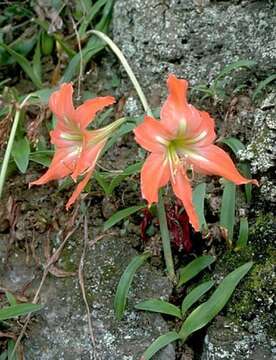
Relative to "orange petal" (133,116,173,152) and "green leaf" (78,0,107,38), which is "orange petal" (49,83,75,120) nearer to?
"orange petal" (133,116,173,152)

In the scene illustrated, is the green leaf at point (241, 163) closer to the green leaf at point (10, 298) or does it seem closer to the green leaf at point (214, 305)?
the green leaf at point (214, 305)

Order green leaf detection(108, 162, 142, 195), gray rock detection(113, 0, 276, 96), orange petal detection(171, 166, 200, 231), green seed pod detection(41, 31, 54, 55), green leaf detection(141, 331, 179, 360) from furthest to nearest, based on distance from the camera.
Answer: green seed pod detection(41, 31, 54, 55) → gray rock detection(113, 0, 276, 96) → green leaf detection(108, 162, 142, 195) → green leaf detection(141, 331, 179, 360) → orange petal detection(171, 166, 200, 231)

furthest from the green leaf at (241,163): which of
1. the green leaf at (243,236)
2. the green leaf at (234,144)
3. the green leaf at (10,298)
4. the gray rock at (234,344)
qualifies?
the green leaf at (10,298)

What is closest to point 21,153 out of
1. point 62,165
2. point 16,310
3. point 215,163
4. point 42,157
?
point 42,157

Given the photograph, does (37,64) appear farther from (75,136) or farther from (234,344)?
(234,344)

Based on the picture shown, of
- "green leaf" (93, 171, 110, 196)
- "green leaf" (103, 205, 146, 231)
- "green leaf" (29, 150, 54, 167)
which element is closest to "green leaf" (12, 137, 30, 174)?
"green leaf" (29, 150, 54, 167)

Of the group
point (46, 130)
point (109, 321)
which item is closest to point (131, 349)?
point (109, 321)

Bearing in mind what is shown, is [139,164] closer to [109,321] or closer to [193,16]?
[109,321]
